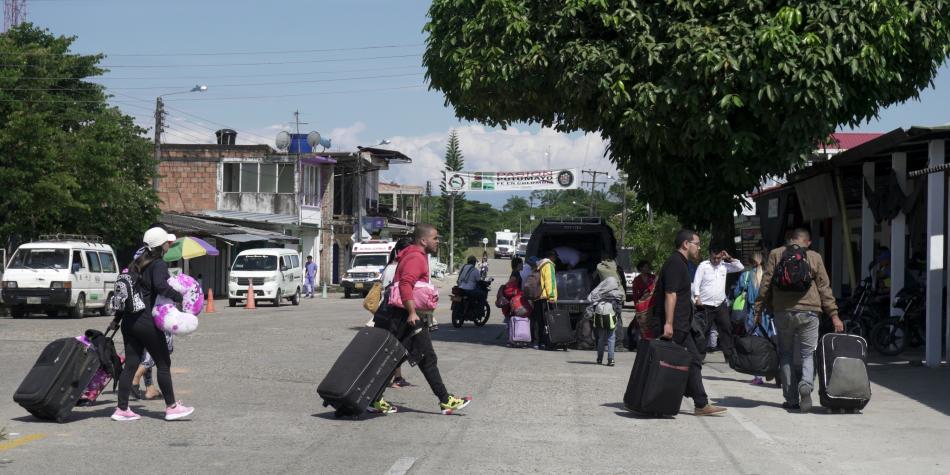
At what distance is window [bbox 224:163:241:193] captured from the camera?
56.6 meters

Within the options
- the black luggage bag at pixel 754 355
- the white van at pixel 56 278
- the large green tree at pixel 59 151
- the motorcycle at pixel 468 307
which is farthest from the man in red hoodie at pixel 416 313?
the large green tree at pixel 59 151

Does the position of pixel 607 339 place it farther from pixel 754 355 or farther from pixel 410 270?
pixel 410 270

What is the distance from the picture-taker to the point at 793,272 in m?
11.3

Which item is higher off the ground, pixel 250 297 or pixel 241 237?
pixel 241 237

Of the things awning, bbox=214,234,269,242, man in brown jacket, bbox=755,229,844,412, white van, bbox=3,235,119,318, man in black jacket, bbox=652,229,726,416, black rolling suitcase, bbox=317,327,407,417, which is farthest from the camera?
awning, bbox=214,234,269,242

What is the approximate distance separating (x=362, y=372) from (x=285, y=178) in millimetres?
47208

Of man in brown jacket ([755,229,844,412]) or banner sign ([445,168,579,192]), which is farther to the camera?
banner sign ([445,168,579,192])

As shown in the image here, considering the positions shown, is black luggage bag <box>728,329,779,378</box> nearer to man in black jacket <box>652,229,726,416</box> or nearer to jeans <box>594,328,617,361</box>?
man in black jacket <box>652,229,726,416</box>

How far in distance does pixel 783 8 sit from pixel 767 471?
11247mm

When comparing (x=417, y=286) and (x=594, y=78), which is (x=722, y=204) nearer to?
(x=594, y=78)

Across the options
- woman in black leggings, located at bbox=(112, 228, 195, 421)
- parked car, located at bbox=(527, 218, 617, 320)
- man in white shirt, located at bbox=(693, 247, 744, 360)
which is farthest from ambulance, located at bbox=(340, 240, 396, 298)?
Answer: woman in black leggings, located at bbox=(112, 228, 195, 421)

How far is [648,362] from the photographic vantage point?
429 inches

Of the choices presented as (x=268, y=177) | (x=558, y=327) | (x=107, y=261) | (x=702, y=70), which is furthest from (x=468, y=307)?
(x=268, y=177)

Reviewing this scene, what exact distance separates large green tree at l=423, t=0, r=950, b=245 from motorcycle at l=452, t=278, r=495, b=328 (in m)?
7.83
